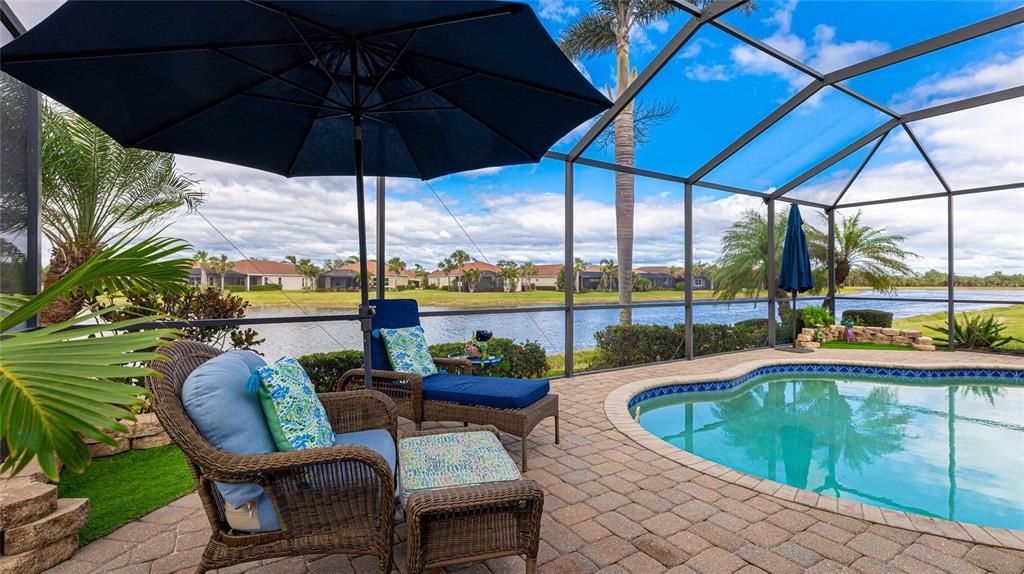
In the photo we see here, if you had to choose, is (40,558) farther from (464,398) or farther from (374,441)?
(464,398)

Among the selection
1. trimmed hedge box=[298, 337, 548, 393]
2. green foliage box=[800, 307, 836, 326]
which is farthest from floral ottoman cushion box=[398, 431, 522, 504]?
green foliage box=[800, 307, 836, 326]

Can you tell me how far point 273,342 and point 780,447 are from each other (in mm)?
4989

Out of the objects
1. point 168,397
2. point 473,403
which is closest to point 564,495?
point 473,403

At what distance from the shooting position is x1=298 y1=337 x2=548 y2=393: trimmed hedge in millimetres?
4555

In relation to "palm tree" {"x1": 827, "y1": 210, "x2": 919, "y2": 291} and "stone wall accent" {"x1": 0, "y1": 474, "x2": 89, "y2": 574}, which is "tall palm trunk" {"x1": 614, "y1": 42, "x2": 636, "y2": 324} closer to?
"palm tree" {"x1": 827, "y1": 210, "x2": 919, "y2": 291}

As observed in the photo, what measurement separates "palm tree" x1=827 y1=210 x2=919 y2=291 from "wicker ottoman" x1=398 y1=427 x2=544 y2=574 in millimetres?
11606

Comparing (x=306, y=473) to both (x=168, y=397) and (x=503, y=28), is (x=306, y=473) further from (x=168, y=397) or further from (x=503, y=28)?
(x=503, y=28)

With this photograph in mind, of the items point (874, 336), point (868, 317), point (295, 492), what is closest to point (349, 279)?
point (295, 492)

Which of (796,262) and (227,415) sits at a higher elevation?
(796,262)

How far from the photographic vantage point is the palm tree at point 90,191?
3783 mm

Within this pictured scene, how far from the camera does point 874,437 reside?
4266 millimetres

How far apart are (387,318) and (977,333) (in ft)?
33.8

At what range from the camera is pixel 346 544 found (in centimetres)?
177

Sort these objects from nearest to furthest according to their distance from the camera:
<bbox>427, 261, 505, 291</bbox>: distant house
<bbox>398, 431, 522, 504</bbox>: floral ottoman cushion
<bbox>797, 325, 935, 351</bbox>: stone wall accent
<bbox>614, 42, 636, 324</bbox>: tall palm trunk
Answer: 1. <bbox>398, 431, 522, 504</bbox>: floral ottoman cushion
2. <bbox>427, 261, 505, 291</bbox>: distant house
3. <bbox>797, 325, 935, 351</bbox>: stone wall accent
4. <bbox>614, 42, 636, 324</bbox>: tall palm trunk
